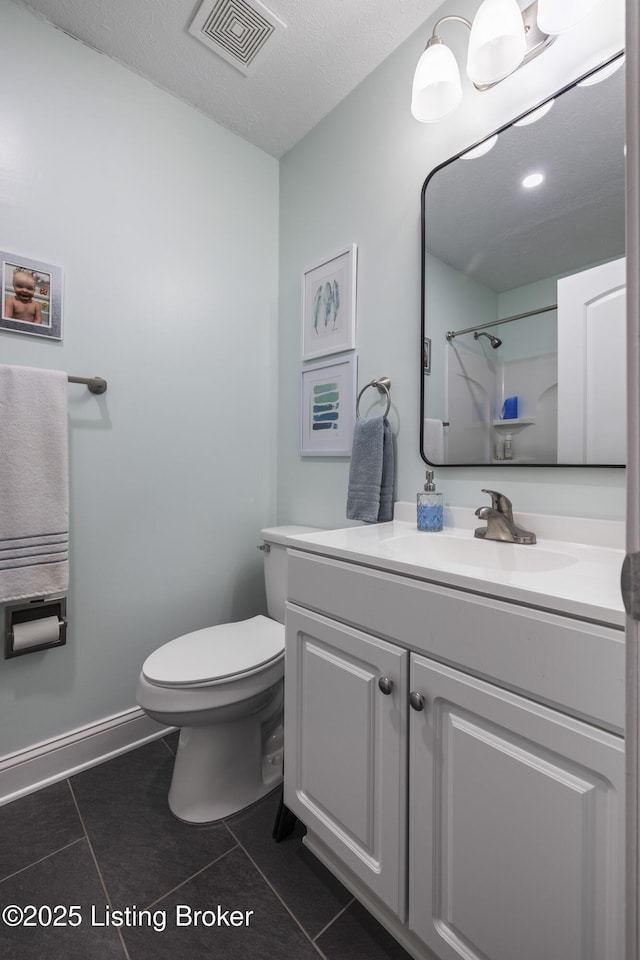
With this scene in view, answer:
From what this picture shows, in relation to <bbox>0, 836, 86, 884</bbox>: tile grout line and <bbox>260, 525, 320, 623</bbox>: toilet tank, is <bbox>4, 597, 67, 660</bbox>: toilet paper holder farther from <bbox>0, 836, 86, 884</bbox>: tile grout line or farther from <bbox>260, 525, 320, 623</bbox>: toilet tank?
<bbox>260, 525, 320, 623</bbox>: toilet tank

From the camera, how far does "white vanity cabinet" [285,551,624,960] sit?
A: 578 millimetres

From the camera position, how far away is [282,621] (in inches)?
61.2

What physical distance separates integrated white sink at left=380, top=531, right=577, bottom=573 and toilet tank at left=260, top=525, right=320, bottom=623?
Answer: 0.56 m

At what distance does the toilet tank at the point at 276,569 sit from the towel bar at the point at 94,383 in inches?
29.9

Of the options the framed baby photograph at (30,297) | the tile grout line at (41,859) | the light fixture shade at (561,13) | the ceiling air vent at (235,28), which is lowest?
the tile grout line at (41,859)

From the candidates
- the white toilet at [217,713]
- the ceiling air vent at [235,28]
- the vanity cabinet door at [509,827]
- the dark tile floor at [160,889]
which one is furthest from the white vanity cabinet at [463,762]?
the ceiling air vent at [235,28]

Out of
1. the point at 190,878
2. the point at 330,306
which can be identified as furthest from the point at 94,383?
the point at 190,878

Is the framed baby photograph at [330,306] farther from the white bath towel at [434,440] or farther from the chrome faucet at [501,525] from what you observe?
the chrome faucet at [501,525]

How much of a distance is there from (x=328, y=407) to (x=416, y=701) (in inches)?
45.3

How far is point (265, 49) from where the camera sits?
4.65 feet

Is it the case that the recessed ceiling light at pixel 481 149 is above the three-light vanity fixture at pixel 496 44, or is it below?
below

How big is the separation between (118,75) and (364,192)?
0.94 meters

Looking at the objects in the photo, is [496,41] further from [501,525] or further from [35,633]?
[35,633]

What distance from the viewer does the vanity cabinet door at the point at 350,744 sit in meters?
0.82
